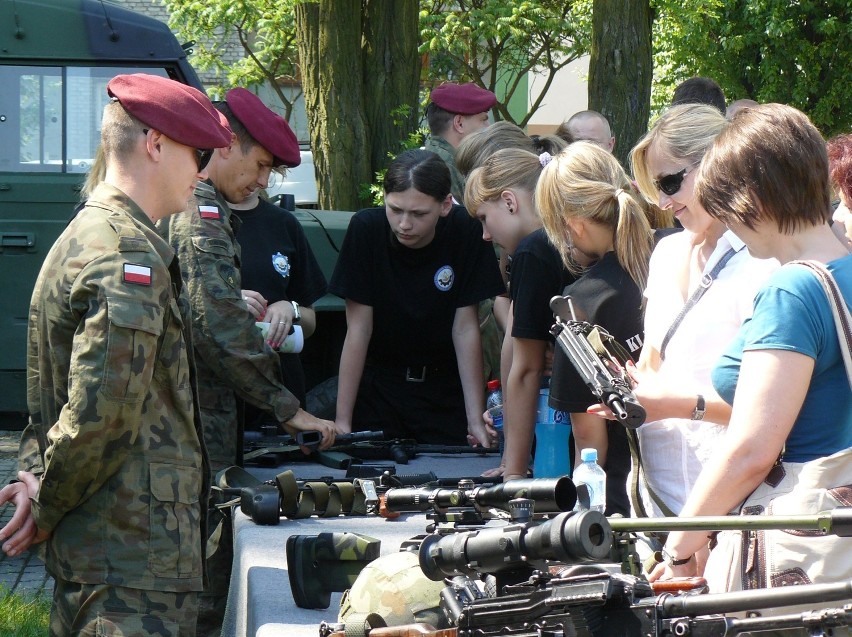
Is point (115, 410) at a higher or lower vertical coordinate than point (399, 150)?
lower

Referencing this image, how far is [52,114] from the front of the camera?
663cm

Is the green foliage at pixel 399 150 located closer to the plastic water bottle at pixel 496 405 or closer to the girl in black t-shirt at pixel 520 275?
the plastic water bottle at pixel 496 405

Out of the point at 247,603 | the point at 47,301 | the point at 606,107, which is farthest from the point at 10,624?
the point at 606,107

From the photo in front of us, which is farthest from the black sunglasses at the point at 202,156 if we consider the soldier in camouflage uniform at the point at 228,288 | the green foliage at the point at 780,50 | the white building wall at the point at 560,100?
the white building wall at the point at 560,100

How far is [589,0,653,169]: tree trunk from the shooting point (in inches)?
360

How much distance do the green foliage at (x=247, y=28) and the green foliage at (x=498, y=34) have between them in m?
2.22

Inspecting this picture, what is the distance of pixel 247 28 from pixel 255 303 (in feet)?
44.8

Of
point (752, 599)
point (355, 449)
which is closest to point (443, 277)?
point (355, 449)

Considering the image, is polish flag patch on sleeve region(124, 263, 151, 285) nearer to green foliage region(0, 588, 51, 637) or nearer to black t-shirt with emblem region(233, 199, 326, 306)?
black t-shirt with emblem region(233, 199, 326, 306)

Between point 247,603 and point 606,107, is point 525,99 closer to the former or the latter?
point 606,107

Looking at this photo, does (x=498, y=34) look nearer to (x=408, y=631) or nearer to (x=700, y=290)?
(x=700, y=290)

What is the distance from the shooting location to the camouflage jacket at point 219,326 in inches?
160

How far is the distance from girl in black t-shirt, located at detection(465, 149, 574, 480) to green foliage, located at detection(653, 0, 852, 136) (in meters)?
14.7

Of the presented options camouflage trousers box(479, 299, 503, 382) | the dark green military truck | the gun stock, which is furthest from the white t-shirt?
the dark green military truck
